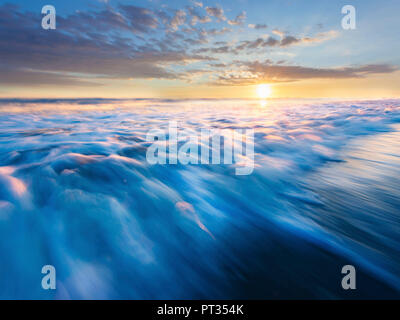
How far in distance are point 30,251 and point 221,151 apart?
162 inches

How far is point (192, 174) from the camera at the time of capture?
144 inches

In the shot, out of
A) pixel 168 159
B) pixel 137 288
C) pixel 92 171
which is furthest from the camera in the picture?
pixel 168 159

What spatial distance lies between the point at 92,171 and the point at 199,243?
212cm

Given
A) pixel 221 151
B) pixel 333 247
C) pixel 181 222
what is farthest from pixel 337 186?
pixel 181 222

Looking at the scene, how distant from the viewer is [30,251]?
5.91 feet

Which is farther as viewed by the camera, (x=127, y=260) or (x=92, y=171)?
(x=92, y=171)

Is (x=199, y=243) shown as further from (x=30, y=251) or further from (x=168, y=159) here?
(x=168, y=159)
